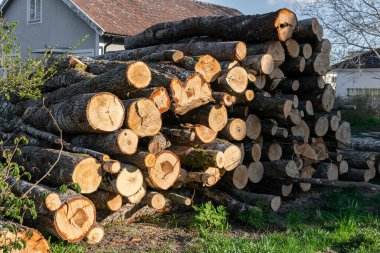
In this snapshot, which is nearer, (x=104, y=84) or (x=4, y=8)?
(x=104, y=84)

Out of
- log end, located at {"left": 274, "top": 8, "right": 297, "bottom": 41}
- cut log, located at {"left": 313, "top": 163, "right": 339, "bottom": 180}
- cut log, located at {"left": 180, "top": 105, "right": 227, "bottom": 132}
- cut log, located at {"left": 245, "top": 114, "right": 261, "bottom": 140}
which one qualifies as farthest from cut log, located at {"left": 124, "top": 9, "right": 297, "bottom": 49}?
cut log, located at {"left": 313, "top": 163, "right": 339, "bottom": 180}

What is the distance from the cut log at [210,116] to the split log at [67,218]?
202cm

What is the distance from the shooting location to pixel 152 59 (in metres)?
7.72

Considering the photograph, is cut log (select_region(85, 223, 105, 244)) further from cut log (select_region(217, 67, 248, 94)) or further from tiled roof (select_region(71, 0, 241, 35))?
tiled roof (select_region(71, 0, 241, 35))

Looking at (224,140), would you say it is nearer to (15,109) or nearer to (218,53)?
(218,53)

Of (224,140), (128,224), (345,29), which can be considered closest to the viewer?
(128,224)

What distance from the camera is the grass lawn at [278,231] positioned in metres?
5.34

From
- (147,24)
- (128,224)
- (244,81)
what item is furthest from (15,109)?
(147,24)

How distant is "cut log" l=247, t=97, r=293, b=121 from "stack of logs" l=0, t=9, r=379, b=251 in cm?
1

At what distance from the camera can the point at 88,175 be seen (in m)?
5.44

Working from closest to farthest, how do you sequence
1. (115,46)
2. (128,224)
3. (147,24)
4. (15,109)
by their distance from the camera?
(128,224)
(15,109)
(115,46)
(147,24)

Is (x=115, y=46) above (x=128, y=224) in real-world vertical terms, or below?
above

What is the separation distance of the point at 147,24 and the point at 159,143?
587 inches

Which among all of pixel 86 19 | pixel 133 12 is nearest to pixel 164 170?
pixel 86 19
